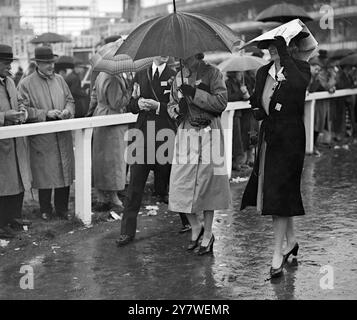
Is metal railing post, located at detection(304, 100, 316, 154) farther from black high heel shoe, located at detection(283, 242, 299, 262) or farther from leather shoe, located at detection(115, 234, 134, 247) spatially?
black high heel shoe, located at detection(283, 242, 299, 262)

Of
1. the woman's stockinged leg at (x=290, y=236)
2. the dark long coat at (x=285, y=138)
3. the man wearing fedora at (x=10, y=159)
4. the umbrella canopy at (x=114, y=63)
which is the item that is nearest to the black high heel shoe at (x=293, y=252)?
the woman's stockinged leg at (x=290, y=236)

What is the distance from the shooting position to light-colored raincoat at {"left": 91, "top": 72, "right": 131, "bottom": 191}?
8.64m

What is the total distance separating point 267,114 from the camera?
5.88m

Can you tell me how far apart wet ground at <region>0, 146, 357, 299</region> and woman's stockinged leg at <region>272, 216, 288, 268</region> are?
161 mm

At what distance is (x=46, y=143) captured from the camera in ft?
25.8

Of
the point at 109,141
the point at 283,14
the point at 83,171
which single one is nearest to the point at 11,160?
the point at 83,171

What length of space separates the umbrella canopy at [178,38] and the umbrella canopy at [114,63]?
3.50ft

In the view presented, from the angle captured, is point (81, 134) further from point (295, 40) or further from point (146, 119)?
point (295, 40)

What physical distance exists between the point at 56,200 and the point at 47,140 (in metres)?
0.77

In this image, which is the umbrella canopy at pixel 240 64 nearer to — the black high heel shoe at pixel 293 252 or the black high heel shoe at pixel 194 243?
the black high heel shoe at pixel 194 243
